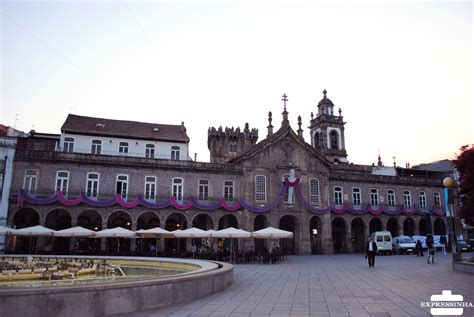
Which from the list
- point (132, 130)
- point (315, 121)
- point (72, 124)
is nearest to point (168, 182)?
point (132, 130)

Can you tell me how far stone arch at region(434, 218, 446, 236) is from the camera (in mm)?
48750

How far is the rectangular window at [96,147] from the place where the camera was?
40025 mm

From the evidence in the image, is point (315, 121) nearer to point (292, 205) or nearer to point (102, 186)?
point (292, 205)

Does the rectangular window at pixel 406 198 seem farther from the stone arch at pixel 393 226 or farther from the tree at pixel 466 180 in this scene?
the tree at pixel 466 180

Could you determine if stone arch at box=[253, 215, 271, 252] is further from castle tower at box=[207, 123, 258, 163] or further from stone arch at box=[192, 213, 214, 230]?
castle tower at box=[207, 123, 258, 163]

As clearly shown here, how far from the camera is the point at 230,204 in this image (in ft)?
128

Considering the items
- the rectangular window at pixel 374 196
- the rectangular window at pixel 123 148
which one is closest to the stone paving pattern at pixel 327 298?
the rectangular window at pixel 123 148

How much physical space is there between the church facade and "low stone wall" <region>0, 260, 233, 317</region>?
25.0m

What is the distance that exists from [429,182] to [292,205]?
20.8m

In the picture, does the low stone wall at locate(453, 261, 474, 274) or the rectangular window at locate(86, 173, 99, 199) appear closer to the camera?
the low stone wall at locate(453, 261, 474, 274)

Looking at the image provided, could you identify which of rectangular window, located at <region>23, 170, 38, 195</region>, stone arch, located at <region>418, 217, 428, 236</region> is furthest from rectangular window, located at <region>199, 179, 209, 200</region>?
stone arch, located at <region>418, 217, 428, 236</region>

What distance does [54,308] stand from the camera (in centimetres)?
827

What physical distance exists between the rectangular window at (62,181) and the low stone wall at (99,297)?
2730 cm

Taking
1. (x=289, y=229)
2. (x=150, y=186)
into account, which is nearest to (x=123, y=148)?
(x=150, y=186)
